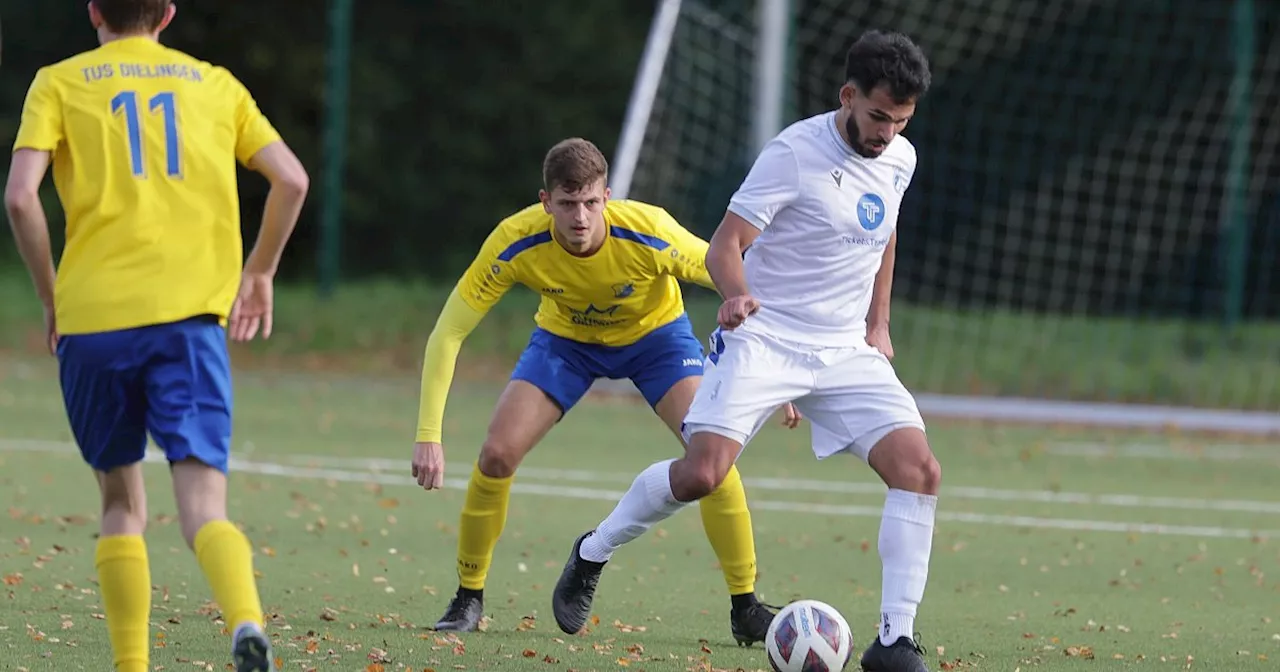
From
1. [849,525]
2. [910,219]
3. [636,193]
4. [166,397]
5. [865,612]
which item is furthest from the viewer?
[910,219]

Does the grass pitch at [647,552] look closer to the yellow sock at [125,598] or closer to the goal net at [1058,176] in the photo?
the yellow sock at [125,598]

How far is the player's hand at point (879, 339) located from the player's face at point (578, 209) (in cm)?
97

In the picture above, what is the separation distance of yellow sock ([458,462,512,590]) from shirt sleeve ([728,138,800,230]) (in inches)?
55.6

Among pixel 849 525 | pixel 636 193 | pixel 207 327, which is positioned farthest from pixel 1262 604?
pixel 636 193

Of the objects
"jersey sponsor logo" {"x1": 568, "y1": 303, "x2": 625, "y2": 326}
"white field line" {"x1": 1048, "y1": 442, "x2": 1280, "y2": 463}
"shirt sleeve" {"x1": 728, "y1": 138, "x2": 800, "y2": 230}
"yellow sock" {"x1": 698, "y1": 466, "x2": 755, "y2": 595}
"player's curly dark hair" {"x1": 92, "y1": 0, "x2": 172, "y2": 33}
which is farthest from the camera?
"white field line" {"x1": 1048, "y1": 442, "x2": 1280, "y2": 463}

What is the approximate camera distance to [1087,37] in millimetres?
19719

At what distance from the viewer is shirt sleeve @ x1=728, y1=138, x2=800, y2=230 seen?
575 cm

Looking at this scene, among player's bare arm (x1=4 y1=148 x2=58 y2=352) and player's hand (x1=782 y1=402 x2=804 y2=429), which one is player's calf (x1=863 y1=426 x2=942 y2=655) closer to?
player's hand (x1=782 y1=402 x2=804 y2=429)

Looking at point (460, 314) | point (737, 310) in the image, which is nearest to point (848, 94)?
point (737, 310)

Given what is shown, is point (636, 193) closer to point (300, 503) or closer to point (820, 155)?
point (300, 503)

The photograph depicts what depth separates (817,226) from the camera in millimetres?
5805

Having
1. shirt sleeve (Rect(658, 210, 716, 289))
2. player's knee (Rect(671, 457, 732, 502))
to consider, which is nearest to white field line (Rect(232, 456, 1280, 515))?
shirt sleeve (Rect(658, 210, 716, 289))

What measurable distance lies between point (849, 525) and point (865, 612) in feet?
8.59

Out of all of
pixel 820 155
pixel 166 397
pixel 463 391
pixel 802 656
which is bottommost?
pixel 463 391
